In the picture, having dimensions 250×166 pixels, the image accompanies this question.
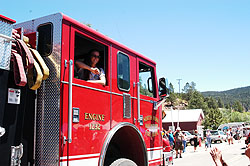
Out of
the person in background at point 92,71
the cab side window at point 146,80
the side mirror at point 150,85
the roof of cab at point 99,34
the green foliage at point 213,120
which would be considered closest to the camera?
the roof of cab at point 99,34

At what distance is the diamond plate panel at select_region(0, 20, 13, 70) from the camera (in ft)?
9.26

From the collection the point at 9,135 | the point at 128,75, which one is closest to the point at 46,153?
the point at 9,135

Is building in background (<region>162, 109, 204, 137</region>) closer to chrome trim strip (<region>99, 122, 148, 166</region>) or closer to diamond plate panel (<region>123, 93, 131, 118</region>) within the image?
chrome trim strip (<region>99, 122, 148, 166</region>)

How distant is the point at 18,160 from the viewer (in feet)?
9.35

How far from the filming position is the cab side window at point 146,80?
534 cm

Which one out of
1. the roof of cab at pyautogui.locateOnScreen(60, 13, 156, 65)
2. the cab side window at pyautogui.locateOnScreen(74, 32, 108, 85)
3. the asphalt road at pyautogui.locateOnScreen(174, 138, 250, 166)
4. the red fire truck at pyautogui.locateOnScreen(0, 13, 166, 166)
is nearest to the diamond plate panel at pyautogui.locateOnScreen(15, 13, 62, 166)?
the red fire truck at pyautogui.locateOnScreen(0, 13, 166, 166)

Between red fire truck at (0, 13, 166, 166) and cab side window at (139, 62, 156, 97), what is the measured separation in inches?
14.3

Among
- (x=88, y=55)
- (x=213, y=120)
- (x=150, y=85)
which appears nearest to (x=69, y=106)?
(x=88, y=55)

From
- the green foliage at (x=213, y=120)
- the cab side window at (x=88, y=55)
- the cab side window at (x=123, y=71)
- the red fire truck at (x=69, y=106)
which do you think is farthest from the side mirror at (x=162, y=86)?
the green foliage at (x=213, y=120)

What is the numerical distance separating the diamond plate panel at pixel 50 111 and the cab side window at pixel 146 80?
2.19 metres

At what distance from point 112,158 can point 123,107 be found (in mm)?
977

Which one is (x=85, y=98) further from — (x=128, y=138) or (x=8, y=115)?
(x=128, y=138)

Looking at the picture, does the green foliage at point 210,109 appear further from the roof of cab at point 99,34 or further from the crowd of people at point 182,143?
the roof of cab at point 99,34

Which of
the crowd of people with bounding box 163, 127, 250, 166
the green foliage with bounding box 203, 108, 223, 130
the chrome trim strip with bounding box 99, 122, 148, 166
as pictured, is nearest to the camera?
the crowd of people with bounding box 163, 127, 250, 166
